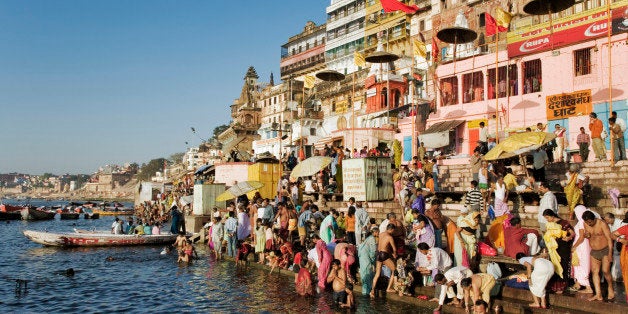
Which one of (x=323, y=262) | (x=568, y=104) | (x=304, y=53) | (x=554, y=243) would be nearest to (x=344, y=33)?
(x=304, y=53)

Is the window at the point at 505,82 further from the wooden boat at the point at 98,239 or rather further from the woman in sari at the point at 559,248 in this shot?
the wooden boat at the point at 98,239

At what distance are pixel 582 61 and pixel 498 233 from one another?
15001 millimetres

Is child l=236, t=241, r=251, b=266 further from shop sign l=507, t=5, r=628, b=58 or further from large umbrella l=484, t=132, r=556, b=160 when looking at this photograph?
shop sign l=507, t=5, r=628, b=58

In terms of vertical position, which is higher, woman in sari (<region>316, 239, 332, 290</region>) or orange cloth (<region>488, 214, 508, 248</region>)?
orange cloth (<region>488, 214, 508, 248</region>)

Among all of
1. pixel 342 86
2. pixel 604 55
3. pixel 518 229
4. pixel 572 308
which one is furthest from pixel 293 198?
pixel 342 86

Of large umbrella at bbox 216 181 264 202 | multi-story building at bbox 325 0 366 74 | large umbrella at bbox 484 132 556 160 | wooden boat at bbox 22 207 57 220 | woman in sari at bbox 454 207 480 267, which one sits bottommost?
wooden boat at bbox 22 207 57 220

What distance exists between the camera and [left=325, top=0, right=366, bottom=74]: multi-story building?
2071 inches

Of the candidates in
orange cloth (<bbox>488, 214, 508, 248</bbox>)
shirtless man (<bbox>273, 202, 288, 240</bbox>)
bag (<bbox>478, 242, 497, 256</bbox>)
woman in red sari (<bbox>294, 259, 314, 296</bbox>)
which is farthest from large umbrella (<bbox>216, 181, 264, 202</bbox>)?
bag (<bbox>478, 242, 497, 256</bbox>)

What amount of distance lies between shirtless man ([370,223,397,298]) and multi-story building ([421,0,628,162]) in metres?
10.4

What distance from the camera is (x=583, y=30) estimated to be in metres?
22.9

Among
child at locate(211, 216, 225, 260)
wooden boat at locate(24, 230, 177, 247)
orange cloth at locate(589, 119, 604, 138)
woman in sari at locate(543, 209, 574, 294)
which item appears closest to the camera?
woman in sari at locate(543, 209, 574, 294)

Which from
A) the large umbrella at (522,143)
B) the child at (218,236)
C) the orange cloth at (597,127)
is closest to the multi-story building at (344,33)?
the child at (218,236)

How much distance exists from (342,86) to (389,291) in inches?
1530

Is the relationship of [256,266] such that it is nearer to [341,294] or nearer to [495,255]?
[341,294]
